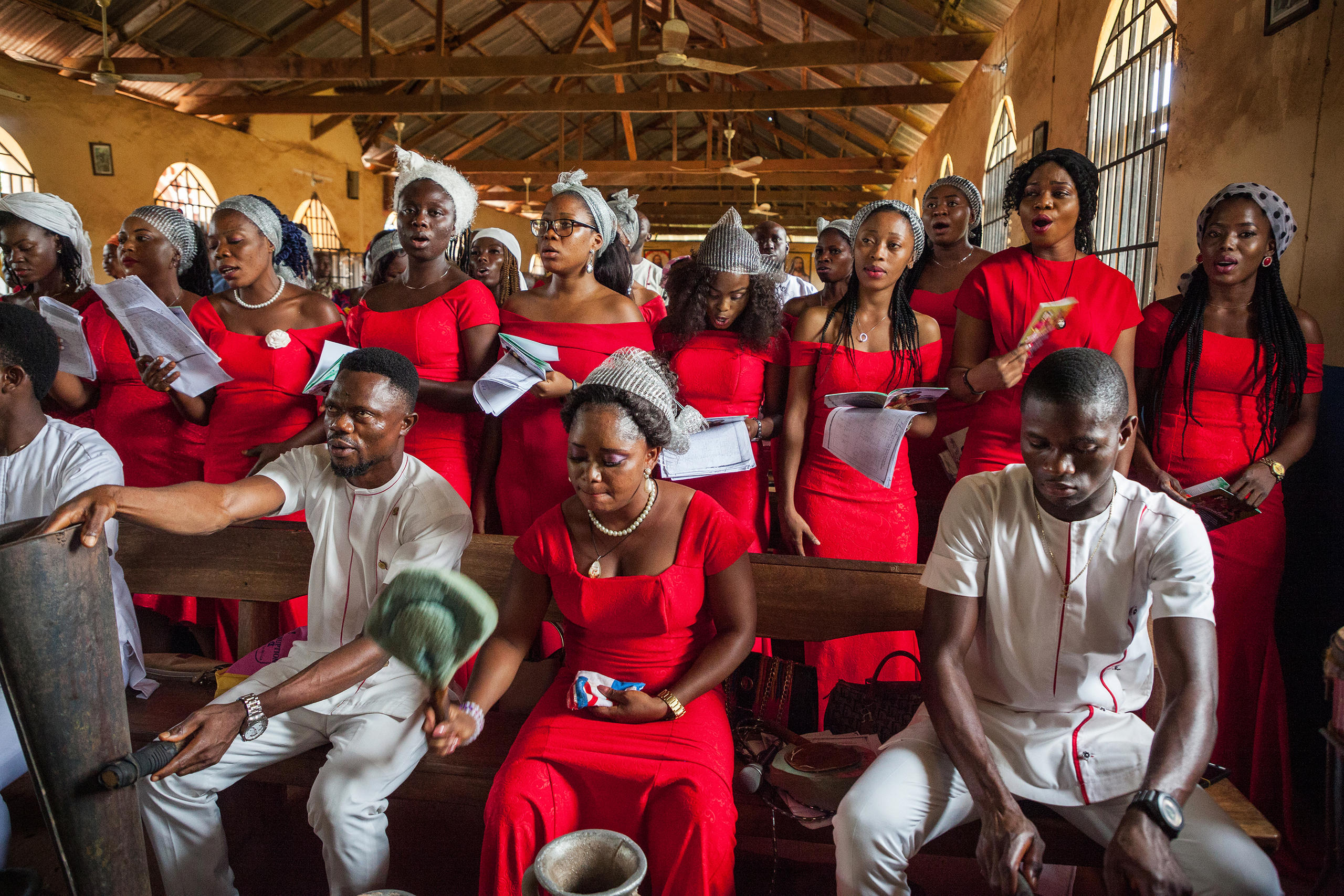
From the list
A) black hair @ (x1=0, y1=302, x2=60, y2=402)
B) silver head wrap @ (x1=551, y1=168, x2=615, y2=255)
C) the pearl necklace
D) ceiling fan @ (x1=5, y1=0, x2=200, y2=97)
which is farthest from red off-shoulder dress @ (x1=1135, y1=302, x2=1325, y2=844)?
ceiling fan @ (x1=5, y1=0, x2=200, y2=97)

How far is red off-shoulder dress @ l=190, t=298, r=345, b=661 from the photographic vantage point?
324cm

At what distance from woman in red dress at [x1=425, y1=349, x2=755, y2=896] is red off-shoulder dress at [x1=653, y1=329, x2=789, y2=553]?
35.0 inches

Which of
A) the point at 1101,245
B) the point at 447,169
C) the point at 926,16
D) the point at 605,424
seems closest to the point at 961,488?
the point at 605,424

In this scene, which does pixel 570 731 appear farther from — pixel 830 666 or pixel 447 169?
pixel 447 169

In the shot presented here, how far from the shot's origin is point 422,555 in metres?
2.34

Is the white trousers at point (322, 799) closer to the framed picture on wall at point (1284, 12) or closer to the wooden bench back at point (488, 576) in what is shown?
the wooden bench back at point (488, 576)

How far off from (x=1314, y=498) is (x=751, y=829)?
2559 mm

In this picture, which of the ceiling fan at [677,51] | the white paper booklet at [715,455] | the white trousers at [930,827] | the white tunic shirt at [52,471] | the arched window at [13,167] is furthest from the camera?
the arched window at [13,167]

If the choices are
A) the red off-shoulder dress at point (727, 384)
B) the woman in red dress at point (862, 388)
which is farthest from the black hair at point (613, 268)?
the woman in red dress at point (862, 388)

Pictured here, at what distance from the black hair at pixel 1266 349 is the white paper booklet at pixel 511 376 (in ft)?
7.33

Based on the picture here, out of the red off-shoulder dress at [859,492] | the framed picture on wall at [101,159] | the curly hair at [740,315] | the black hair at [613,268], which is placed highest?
the framed picture on wall at [101,159]

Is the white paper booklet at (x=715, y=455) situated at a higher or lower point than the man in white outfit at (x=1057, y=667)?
higher

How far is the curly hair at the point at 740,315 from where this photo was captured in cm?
333

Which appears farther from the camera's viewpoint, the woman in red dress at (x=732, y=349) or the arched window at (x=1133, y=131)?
the arched window at (x=1133, y=131)
